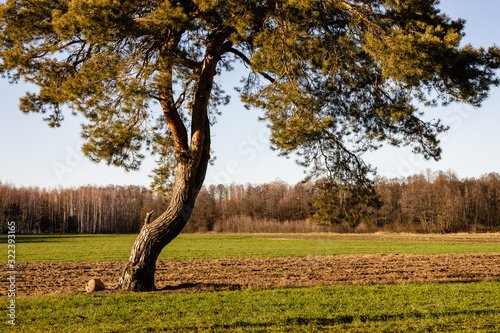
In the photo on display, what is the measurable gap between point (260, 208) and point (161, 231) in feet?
204

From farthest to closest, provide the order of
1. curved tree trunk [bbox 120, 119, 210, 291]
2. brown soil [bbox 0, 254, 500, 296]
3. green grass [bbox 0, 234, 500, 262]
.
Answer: green grass [bbox 0, 234, 500, 262] → brown soil [bbox 0, 254, 500, 296] → curved tree trunk [bbox 120, 119, 210, 291]

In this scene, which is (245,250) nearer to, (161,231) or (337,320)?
(161,231)

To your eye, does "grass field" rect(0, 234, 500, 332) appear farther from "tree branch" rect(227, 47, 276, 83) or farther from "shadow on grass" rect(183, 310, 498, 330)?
"tree branch" rect(227, 47, 276, 83)

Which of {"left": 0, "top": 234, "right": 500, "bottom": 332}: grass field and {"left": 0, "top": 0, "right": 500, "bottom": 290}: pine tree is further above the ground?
{"left": 0, "top": 0, "right": 500, "bottom": 290}: pine tree

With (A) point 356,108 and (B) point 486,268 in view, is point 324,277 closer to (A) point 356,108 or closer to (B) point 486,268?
(A) point 356,108

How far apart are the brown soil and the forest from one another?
31485 mm

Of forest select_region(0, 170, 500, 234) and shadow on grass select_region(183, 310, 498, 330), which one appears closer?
shadow on grass select_region(183, 310, 498, 330)

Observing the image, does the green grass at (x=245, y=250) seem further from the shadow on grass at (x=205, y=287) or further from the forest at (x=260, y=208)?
the forest at (x=260, y=208)

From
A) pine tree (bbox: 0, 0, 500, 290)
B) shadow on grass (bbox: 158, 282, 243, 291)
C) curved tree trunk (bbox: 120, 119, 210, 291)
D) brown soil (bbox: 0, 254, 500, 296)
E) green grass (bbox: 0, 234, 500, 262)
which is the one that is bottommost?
green grass (bbox: 0, 234, 500, 262)

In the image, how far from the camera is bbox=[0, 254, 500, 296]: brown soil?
444 inches

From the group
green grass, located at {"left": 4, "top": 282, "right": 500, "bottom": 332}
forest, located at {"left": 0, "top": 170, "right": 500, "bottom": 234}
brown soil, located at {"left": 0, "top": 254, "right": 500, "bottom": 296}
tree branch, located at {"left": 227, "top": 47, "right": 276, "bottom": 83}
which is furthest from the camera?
forest, located at {"left": 0, "top": 170, "right": 500, "bottom": 234}

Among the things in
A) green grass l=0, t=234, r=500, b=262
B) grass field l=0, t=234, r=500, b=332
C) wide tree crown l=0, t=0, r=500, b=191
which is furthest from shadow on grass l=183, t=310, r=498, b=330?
green grass l=0, t=234, r=500, b=262

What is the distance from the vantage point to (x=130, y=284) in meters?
9.91

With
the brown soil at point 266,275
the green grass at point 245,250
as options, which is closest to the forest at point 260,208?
the green grass at point 245,250
